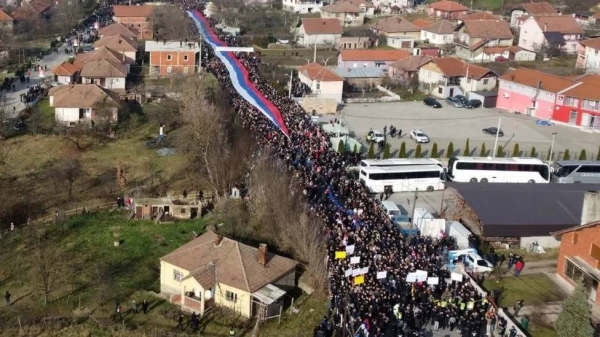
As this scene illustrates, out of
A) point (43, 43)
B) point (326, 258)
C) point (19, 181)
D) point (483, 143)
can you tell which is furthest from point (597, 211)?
point (43, 43)

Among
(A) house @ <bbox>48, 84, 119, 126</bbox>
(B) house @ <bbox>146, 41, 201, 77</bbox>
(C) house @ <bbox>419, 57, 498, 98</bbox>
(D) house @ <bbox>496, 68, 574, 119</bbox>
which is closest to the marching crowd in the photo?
(A) house @ <bbox>48, 84, 119, 126</bbox>

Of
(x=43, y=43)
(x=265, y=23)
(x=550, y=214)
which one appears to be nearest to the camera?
(x=550, y=214)

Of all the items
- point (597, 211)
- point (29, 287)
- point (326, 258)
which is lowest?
point (29, 287)

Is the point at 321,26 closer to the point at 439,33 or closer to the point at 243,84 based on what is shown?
the point at 439,33

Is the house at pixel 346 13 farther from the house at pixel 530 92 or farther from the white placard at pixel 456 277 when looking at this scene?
the white placard at pixel 456 277

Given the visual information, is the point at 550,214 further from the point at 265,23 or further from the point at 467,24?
the point at 265,23

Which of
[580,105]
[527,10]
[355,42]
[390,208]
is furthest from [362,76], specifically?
[527,10]

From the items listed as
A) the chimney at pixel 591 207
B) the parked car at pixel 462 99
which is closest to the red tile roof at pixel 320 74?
the parked car at pixel 462 99
